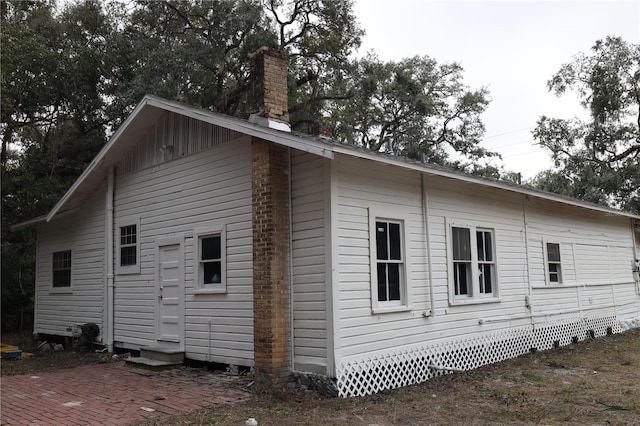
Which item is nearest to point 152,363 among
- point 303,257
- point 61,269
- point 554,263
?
point 303,257

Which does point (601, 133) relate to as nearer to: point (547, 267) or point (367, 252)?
point (547, 267)

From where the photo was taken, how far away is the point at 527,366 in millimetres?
9781

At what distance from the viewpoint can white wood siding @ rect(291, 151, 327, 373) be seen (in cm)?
738

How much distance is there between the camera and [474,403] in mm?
6957

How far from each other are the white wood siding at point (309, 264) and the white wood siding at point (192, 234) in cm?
101

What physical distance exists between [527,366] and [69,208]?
36.4 ft

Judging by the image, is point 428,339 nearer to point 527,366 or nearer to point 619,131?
point 527,366

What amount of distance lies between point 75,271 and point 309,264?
26.3 ft

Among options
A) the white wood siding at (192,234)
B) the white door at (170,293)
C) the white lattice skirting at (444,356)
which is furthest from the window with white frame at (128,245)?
the white lattice skirting at (444,356)

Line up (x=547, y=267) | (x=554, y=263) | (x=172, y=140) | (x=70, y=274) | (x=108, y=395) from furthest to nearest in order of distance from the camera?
(x=70, y=274), (x=554, y=263), (x=547, y=267), (x=172, y=140), (x=108, y=395)

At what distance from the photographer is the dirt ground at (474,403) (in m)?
6.11

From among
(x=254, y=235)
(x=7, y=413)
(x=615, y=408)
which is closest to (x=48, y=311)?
(x=7, y=413)

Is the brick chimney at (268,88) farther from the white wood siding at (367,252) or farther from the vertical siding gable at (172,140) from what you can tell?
the white wood siding at (367,252)

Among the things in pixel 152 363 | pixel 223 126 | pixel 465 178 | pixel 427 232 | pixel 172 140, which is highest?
pixel 172 140
